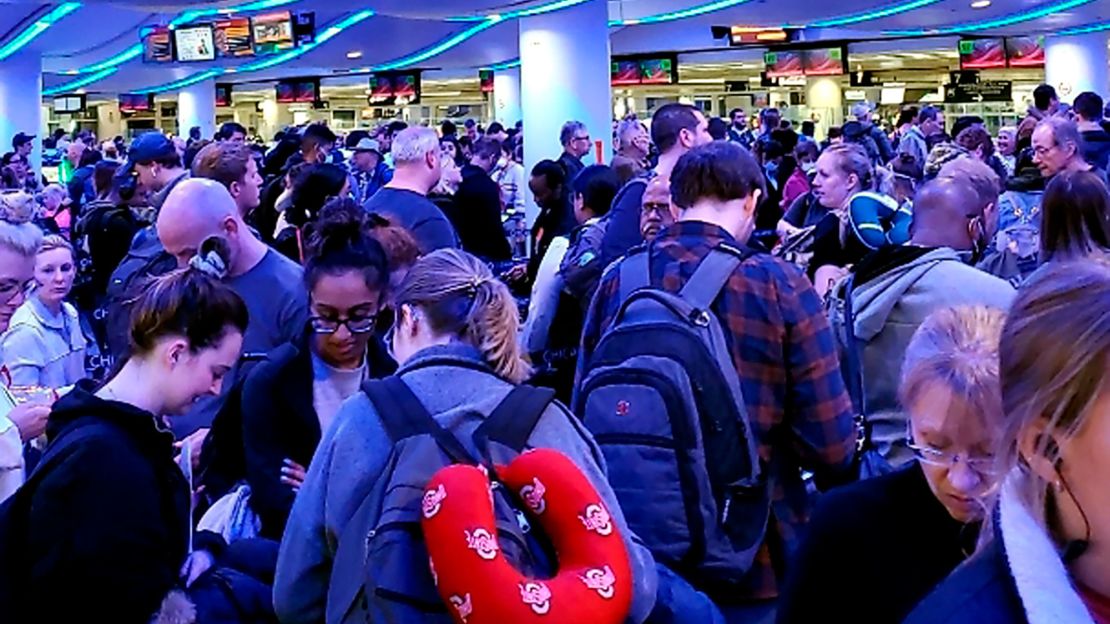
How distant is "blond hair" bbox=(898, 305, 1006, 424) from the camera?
2.04 meters

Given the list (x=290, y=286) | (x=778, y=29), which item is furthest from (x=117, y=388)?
(x=778, y=29)

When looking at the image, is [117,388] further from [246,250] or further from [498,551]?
[246,250]

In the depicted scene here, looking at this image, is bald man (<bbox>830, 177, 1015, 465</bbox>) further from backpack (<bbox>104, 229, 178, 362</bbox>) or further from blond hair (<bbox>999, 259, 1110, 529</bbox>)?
blond hair (<bbox>999, 259, 1110, 529</bbox>)

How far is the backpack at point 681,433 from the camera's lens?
10.5 ft

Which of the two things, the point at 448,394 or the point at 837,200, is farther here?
the point at 837,200

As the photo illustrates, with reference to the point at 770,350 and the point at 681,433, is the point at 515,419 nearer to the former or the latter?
the point at 681,433

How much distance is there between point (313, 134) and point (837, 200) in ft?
12.6

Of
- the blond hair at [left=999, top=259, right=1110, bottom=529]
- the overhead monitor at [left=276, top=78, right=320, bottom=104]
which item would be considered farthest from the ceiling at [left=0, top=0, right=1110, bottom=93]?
the blond hair at [left=999, top=259, right=1110, bottom=529]

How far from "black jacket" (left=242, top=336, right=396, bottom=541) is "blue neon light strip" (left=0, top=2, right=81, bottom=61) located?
53.9ft

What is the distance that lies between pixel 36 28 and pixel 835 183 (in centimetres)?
1777

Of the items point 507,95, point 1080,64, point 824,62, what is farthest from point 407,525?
point 507,95

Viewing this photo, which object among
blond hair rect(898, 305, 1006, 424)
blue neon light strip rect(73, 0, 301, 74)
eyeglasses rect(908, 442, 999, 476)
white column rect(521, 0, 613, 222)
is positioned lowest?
eyeglasses rect(908, 442, 999, 476)

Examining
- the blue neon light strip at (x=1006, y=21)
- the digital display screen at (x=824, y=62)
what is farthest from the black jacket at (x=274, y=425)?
the digital display screen at (x=824, y=62)

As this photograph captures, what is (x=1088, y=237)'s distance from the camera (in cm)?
385
